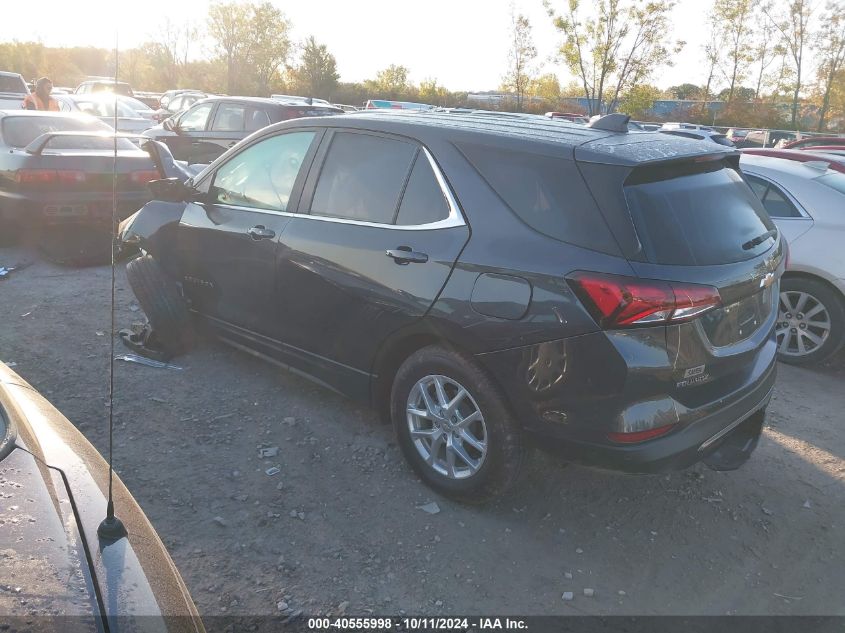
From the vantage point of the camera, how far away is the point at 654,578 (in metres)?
3.14

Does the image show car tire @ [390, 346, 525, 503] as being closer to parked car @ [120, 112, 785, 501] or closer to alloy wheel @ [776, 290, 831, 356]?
parked car @ [120, 112, 785, 501]

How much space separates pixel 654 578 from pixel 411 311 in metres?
1.64

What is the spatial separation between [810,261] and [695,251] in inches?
131

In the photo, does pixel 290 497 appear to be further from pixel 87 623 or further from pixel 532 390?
pixel 87 623

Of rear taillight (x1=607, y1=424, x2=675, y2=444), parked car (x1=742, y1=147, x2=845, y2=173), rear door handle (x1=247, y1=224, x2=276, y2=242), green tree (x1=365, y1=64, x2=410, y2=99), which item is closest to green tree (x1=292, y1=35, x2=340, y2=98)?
green tree (x1=365, y1=64, x2=410, y2=99)

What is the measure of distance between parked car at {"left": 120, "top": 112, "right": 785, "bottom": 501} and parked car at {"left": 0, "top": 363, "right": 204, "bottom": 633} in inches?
66.2

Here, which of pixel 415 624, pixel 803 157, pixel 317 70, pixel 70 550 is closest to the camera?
pixel 70 550

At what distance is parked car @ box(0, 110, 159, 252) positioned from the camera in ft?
24.8

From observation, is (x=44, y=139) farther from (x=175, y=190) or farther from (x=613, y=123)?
(x=613, y=123)

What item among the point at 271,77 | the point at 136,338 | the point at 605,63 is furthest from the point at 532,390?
the point at 271,77

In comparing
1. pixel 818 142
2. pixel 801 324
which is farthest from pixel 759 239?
pixel 818 142

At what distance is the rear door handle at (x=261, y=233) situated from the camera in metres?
4.22

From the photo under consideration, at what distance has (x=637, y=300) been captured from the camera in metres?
2.81

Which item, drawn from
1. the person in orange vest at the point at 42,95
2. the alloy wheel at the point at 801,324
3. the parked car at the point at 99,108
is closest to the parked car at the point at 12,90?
the parked car at the point at 99,108
